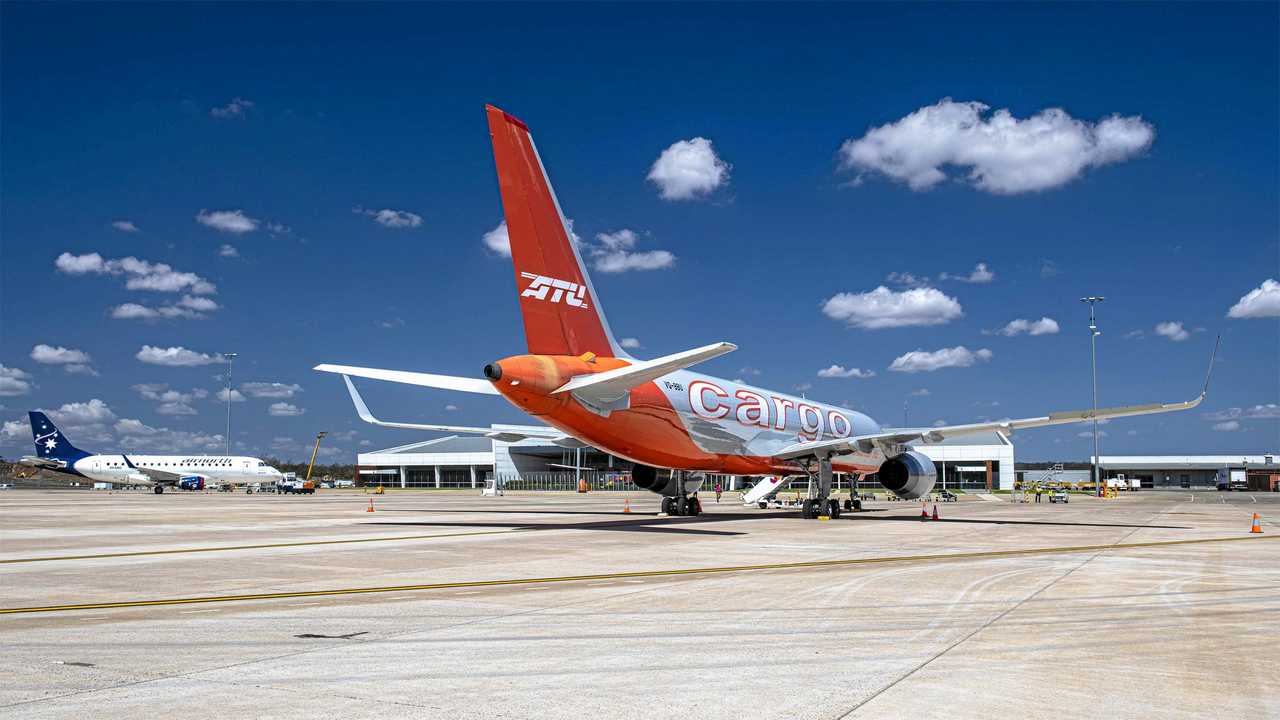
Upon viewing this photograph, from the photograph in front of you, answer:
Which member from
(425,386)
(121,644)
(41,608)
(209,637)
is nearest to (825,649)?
→ (209,637)

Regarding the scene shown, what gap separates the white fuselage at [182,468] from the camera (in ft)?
267

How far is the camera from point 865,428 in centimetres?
3709

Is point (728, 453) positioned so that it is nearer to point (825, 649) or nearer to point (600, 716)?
point (825, 649)

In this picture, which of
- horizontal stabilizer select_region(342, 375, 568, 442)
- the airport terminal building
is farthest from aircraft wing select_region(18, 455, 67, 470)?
horizontal stabilizer select_region(342, 375, 568, 442)

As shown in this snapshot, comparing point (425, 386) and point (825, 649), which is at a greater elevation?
point (425, 386)

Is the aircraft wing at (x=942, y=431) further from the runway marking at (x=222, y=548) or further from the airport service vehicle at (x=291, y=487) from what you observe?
the airport service vehicle at (x=291, y=487)

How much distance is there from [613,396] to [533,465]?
9217 centimetres

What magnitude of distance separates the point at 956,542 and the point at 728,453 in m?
9.06

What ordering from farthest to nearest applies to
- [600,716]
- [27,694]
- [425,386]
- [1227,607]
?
[425,386] < [1227,607] < [27,694] < [600,716]

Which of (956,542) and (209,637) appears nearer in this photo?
(209,637)

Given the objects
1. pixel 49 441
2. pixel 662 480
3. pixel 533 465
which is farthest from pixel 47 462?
pixel 662 480

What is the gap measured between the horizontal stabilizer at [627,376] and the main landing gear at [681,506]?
8.84 metres

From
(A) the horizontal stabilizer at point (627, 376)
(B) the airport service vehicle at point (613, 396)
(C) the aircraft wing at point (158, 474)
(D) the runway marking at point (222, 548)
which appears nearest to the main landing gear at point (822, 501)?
(B) the airport service vehicle at point (613, 396)

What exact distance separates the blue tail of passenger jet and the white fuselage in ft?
4.37
